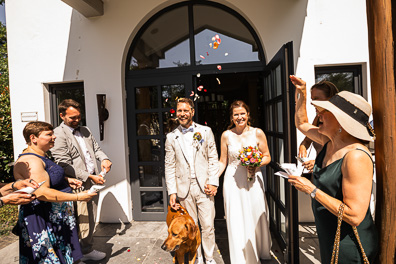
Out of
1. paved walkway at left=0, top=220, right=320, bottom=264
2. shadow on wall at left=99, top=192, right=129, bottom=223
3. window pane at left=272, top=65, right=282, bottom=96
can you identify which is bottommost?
paved walkway at left=0, top=220, right=320, bottom=264

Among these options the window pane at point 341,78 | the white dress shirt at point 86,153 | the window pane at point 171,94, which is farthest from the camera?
the window pane at point 171,94

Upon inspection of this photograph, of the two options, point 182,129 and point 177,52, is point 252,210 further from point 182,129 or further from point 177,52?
point 177,52

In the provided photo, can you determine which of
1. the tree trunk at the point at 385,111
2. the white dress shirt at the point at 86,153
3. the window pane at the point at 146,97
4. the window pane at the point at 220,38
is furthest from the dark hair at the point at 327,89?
the white dress shirt at the point at 86,153

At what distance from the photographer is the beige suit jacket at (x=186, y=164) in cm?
322

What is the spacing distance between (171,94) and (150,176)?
186 cm

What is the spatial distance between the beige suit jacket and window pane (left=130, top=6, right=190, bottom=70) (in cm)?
224

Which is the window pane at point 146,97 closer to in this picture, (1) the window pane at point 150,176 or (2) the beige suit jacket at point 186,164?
(1) the window pane at point 150,176

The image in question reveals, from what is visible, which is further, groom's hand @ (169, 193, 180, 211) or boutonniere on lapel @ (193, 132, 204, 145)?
boutonniere on lapel @ (193, 132, 204, 145)

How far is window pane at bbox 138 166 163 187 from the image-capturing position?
5008mm

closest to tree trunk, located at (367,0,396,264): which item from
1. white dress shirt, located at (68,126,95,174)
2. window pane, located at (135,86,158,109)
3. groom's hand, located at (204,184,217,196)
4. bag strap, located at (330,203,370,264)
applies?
bag strap, located at (330,203,370,264)

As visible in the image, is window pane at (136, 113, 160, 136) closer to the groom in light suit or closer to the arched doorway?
the arched doorway

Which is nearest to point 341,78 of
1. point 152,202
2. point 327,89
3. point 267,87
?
point 267,87

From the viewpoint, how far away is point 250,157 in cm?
294

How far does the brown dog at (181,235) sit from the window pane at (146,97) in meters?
2.58
